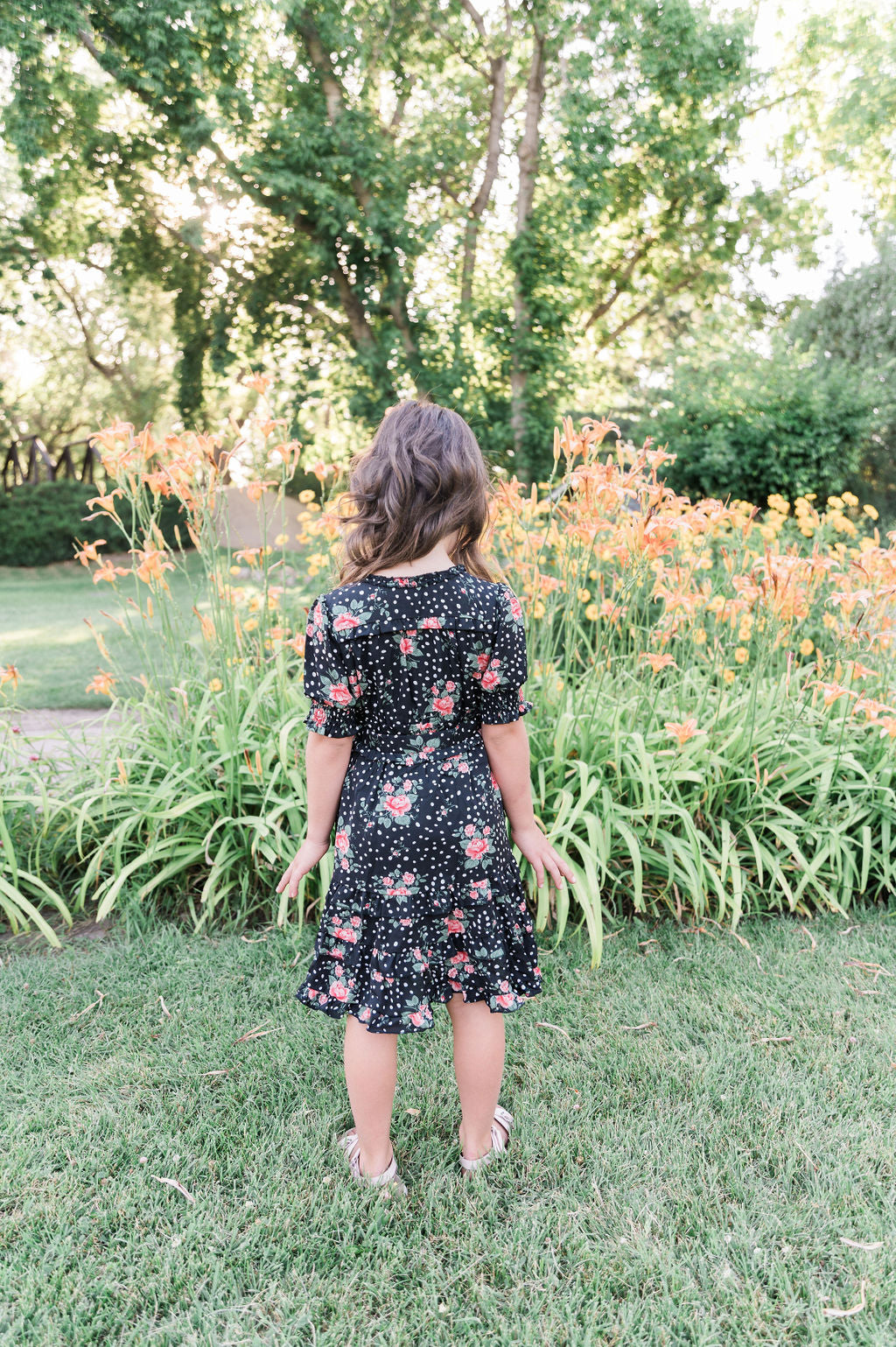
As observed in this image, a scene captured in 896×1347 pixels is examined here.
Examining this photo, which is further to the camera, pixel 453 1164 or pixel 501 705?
pixel 453 1164

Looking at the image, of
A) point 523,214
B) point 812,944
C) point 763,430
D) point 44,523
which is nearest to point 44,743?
point 812,944

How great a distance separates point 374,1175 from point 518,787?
83 centimetres

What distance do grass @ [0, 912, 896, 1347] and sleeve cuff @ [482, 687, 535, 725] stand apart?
37.0 inches

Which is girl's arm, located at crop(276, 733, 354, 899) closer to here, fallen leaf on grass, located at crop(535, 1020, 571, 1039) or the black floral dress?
the black floral dress

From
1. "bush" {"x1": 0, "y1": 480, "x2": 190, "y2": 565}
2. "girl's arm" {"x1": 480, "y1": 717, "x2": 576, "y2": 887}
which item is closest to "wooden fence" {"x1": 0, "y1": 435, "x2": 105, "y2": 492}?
"bush" {"x1": 0, "y1": 480, "x2": 190, "y2": 565}

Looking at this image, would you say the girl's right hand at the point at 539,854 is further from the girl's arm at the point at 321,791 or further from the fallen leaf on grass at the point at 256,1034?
the fallen leaf on grass at the point at 256,1034

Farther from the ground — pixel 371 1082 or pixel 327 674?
pixel 327 674

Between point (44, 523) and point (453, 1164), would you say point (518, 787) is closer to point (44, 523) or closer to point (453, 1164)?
point (453, 1164)

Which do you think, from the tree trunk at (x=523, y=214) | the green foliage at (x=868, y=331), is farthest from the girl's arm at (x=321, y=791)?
the green foliage at (x=868, y=331)

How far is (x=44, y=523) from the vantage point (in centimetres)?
1277

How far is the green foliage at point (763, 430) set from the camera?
9070 millimetres

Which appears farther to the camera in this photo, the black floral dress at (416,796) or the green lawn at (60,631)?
the green lawn at (60,631)

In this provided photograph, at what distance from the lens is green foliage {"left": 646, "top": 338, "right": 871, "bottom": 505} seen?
9070mm

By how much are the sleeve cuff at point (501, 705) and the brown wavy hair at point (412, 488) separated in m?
0.29
